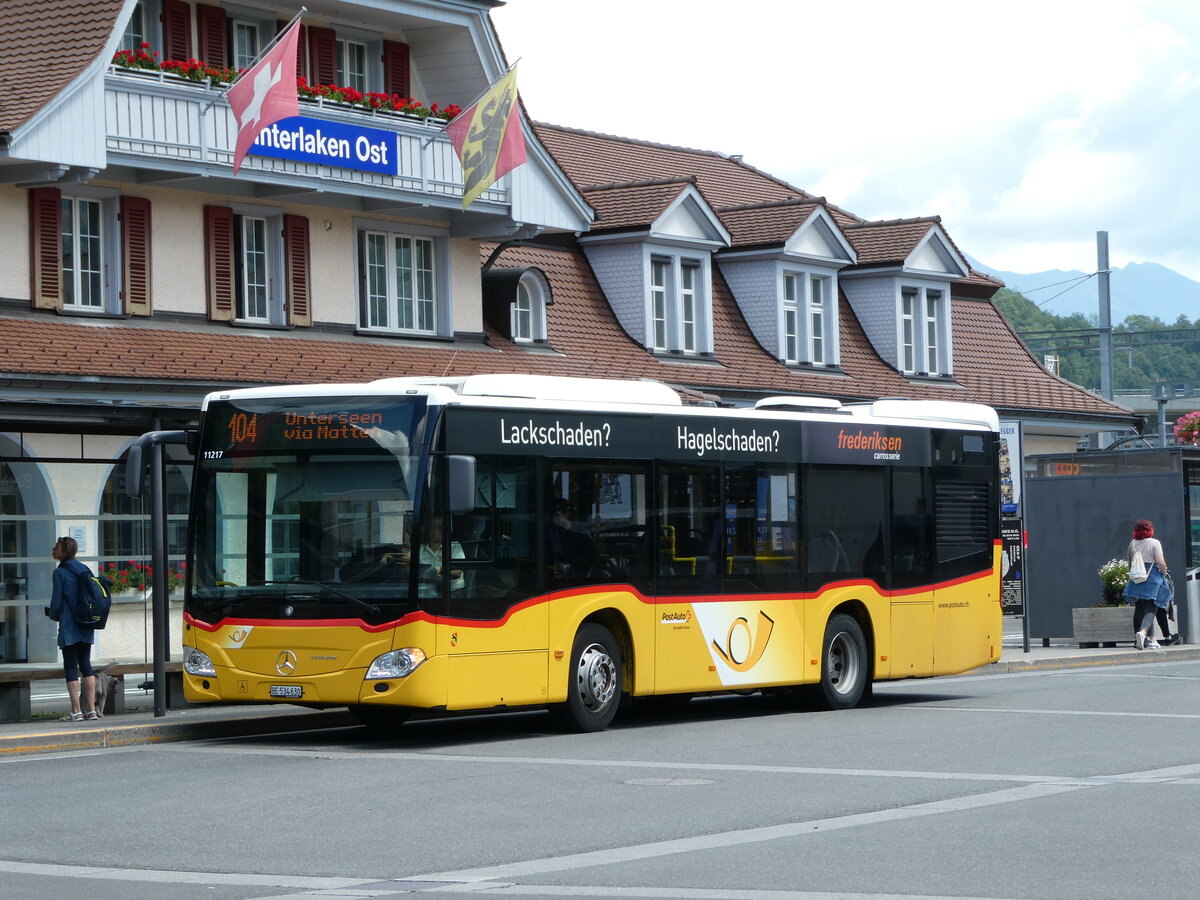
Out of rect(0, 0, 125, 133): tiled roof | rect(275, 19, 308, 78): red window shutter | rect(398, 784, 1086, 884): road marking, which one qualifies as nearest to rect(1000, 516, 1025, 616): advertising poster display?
rect(275, 19, 308, 78): red window shutter

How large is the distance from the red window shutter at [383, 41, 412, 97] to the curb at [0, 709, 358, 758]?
45.1 ft

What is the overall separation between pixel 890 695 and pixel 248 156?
11146mm

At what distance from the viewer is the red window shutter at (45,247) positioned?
995 inches

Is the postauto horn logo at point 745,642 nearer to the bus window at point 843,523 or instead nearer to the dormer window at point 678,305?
the bus window at point 843,523

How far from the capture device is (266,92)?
2520cm

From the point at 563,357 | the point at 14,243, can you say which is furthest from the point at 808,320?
the point at 14,243

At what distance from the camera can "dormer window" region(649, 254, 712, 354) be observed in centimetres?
3584

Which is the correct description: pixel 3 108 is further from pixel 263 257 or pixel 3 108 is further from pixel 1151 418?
pixel 1151 418

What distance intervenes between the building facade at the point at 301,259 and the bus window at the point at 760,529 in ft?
16.8

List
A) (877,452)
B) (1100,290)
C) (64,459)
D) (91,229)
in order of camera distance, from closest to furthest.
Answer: (64,459) < (877,452) < (91,229) < (1100,290)

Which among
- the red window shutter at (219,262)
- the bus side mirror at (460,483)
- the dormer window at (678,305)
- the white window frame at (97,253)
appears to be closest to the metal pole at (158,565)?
the bus side mirror at (460,483)

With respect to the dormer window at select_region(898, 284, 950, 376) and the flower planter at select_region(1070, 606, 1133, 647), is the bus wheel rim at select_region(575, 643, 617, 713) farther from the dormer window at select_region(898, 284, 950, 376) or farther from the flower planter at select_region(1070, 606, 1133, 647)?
the dormer window at select_region(898, 284, 950, 376)

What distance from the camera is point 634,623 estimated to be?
57.1 feet

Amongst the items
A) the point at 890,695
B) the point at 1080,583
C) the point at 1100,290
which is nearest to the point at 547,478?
the point at 890,695
